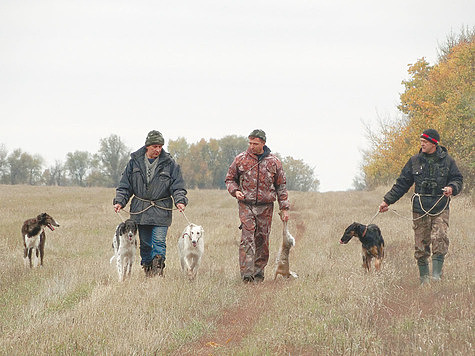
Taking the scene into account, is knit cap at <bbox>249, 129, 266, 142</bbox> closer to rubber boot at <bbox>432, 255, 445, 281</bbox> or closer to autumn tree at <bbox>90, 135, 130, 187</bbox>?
rubber boot at <bbox>432, 255, 445, 281</bbox>

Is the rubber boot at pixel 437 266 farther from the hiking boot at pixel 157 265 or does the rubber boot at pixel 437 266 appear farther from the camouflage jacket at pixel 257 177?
the hiking boot at pixel 157 265

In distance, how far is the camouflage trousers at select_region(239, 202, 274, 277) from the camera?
8891 mm

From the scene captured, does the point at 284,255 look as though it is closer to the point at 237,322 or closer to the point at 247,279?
the point at 247,279

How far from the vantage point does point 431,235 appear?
8352 mm

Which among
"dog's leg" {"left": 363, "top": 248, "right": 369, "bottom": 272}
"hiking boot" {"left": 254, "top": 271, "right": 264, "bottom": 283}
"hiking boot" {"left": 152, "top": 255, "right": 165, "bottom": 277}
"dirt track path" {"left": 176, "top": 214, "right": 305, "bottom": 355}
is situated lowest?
"dirt track path" {"left": 176, "top": 214, "right": 305, "bottom": 355}

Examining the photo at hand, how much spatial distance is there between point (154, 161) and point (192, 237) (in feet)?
5.08

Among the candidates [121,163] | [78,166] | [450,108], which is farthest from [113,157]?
[450,108]

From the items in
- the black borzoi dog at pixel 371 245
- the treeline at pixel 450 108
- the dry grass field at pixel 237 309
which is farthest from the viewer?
the treeline at pixel 450 108

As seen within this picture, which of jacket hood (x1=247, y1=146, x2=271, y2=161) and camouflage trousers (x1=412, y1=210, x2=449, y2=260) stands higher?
jacket hood (x1=247, y1=146, x2=271, y2=161)

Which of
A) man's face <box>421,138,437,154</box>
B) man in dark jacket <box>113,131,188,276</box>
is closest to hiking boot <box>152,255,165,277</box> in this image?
man in dark jacket <box>113,131,188,276</box>

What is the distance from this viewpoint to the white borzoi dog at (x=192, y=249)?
29.0 ft

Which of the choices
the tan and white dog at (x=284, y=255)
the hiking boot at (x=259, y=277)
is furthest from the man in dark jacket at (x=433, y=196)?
the hiking boot at (x=259, y=277)

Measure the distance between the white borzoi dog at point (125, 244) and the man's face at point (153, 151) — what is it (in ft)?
3.65

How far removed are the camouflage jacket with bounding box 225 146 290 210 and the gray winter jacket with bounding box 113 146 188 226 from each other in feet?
3.72
